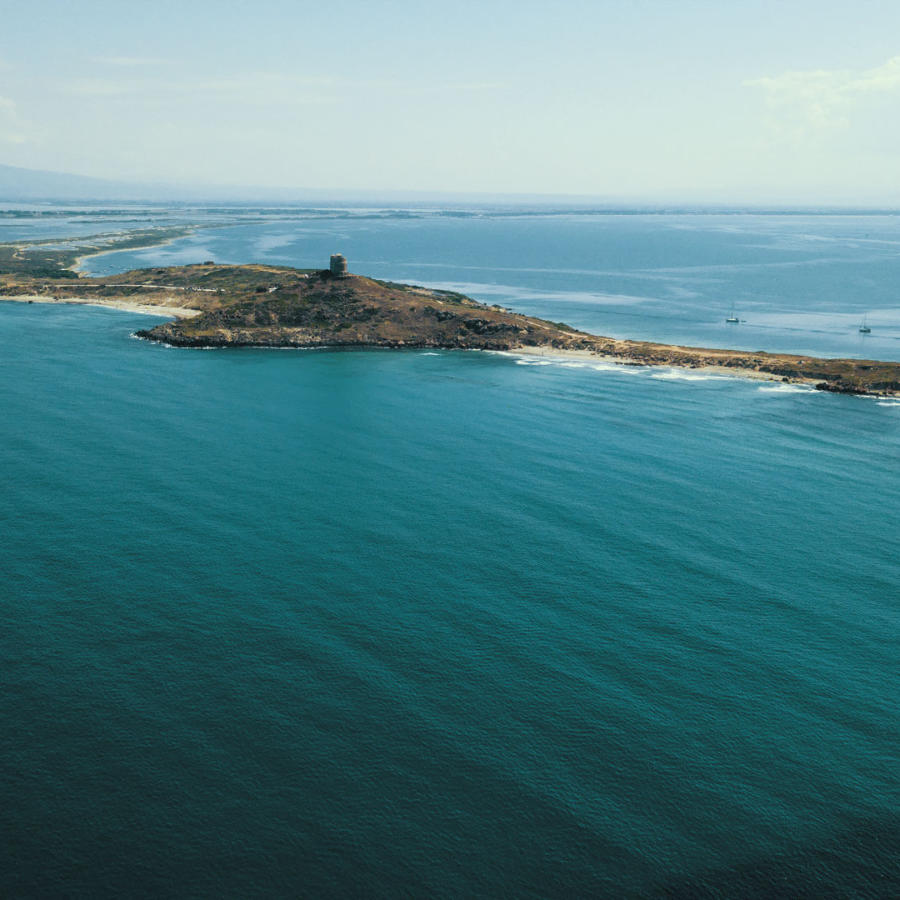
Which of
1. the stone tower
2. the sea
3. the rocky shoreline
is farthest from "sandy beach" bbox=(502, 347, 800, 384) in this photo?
the stone tower

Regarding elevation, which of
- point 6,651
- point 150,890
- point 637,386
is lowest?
point 150,890

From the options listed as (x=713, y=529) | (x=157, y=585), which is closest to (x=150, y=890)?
(x=157, y=585)

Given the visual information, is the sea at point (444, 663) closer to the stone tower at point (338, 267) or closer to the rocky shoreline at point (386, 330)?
the rocky shoreline at point (386, 330)

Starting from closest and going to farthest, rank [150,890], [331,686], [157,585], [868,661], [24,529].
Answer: [150,890], [331,686], [868,661], [157,585], [24,529]

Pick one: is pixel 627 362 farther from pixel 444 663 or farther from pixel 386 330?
pixel 444 663

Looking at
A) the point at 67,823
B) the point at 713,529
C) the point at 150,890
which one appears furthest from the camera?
the point at 713,529

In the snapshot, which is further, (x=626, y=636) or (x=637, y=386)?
(x=637, y=386)

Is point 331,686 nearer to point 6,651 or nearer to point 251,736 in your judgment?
point 251,736

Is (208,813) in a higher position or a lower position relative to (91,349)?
lower
